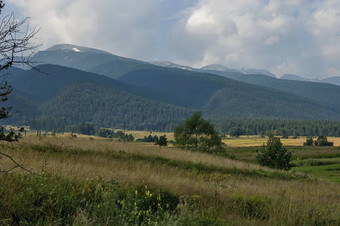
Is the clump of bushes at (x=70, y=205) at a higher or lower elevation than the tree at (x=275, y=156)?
higher

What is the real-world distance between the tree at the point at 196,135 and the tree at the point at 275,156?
2021 cm

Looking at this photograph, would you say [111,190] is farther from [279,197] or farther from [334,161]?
[334,161]

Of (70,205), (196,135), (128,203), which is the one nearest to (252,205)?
(128,203)

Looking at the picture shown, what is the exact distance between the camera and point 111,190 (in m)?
8.30

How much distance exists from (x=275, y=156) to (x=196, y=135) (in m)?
25.8

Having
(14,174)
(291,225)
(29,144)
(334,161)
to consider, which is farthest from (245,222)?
(334,161)

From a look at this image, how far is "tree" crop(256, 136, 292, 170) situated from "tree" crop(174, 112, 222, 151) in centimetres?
2021

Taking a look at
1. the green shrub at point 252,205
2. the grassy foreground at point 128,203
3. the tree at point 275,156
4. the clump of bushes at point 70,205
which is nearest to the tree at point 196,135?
the tree at point 275,156

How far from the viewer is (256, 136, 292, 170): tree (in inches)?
1559

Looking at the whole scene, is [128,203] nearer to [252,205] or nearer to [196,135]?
[252,205]

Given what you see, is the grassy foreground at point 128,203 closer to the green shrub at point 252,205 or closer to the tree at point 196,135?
the green shrub at point 252,205

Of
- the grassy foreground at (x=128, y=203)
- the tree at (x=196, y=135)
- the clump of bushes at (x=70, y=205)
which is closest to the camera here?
the clump of bushes at (x=70, y=205)

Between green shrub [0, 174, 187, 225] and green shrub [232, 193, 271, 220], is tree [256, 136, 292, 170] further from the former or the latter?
green shrub [0, 174, 187, 225]

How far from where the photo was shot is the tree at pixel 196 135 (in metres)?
61.2
